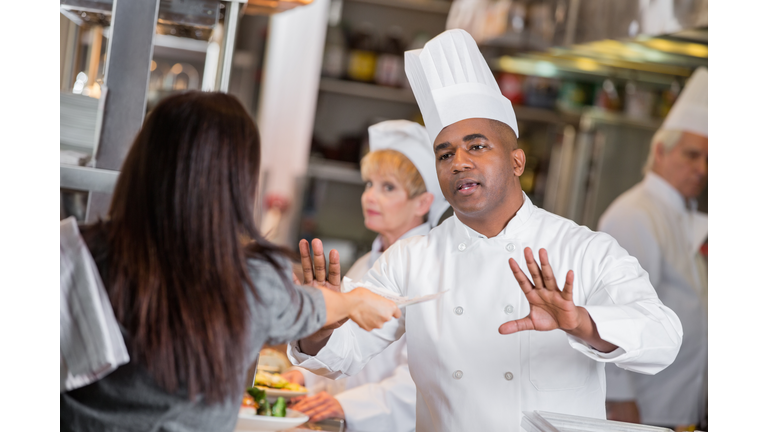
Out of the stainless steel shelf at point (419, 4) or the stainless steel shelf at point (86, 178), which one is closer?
the stainless steel shelf at point (86, 178)

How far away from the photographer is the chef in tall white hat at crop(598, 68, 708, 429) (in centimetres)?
287

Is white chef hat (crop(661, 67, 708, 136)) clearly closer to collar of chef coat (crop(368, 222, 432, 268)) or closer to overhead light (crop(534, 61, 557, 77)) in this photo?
overhead light (crop(534, 61, 557, 77))

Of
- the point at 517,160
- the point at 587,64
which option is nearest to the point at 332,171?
the point at 587,64

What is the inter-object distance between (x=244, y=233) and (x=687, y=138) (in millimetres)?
2316

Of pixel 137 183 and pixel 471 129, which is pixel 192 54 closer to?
pixel 471 129

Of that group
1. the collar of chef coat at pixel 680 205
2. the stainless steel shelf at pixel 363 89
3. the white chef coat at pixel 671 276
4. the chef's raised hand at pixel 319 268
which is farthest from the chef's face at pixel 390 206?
the stainless steel shelf at pixel 363 89

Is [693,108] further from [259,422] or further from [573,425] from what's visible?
[259,422]

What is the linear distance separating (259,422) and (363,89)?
3075mm

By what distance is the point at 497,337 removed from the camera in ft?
5.18

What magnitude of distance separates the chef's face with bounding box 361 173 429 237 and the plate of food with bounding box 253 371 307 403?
2.08ft

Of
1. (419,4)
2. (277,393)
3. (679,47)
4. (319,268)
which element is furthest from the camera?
(419,4)

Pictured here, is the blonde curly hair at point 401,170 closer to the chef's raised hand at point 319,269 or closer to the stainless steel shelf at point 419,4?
the chef's raised hand at point 319,269

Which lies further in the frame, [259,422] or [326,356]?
[326,356]

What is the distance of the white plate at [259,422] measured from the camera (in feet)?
4.82
